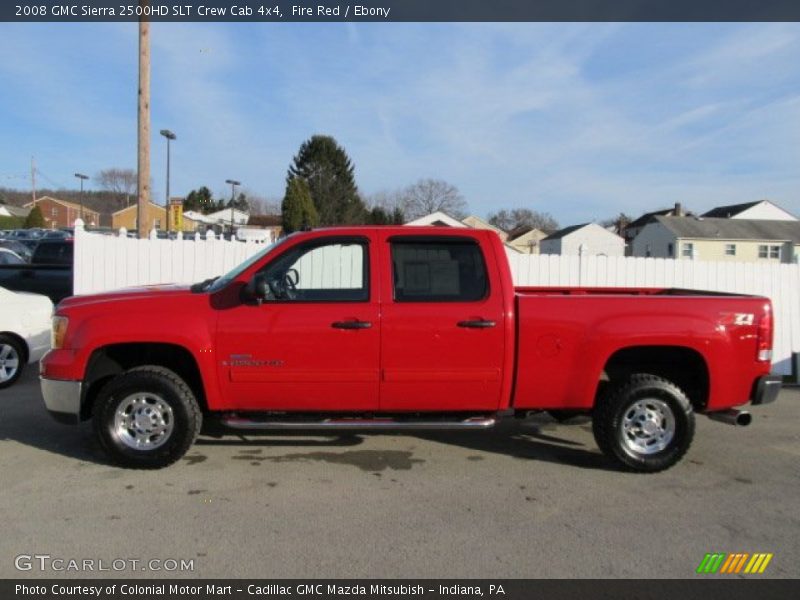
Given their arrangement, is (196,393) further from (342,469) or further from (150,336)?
(342,469)

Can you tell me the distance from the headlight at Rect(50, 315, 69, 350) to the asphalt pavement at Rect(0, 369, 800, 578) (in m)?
1.01

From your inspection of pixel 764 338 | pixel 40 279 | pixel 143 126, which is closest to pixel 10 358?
pixel 40 279

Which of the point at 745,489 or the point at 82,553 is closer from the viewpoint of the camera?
the point at 82,553

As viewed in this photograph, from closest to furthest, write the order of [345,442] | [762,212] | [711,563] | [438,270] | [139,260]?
[711,563]
[438,270]
[345,442]
[139,260]
[762,212]

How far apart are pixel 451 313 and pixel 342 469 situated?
1.58 m

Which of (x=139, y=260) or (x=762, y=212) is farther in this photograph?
(x=762, y=212)

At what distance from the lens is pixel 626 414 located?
4965 mm

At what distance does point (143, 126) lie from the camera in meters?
11.3

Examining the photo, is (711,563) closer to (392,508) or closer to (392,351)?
(392,508)

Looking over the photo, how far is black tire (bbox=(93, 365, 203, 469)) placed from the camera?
4809 millimetres

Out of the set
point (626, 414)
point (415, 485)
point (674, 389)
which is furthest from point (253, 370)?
point (674, 389)

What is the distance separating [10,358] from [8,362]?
0.19 ft

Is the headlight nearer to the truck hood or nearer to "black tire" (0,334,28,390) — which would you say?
the truck hood

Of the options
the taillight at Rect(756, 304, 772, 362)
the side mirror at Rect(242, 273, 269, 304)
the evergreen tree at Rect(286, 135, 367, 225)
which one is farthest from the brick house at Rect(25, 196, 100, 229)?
the taillight at Rect(756, 304, 772, 362)
